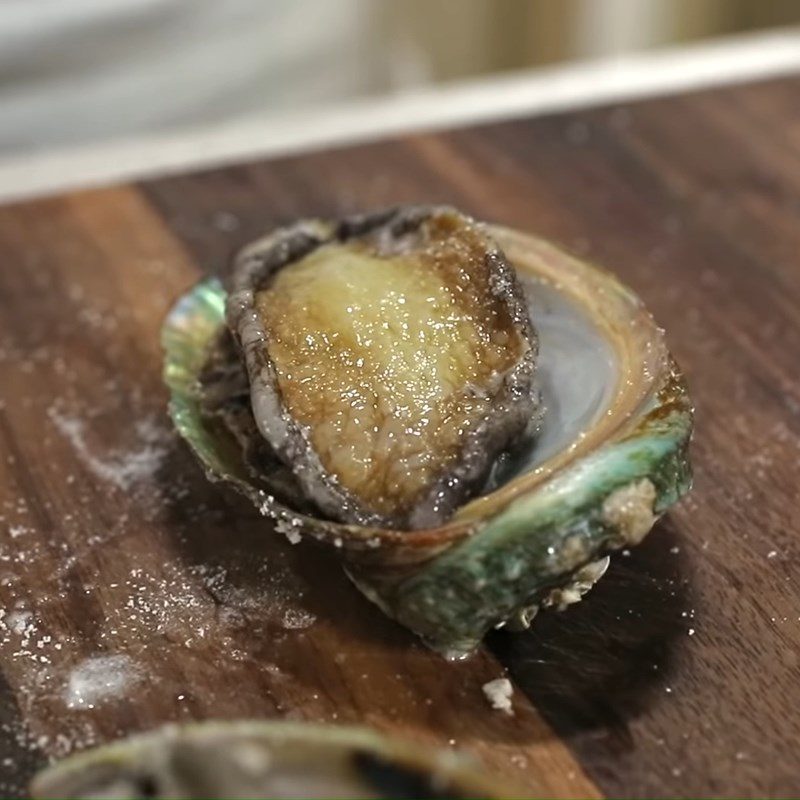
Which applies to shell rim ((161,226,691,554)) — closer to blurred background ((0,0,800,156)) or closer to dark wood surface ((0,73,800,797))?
dark wood surface ((0,73,800,797))

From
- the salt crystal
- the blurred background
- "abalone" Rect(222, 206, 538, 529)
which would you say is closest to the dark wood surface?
the salt crystal

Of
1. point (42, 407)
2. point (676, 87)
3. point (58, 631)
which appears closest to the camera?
point (58, 631)

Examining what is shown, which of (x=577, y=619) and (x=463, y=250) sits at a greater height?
(x=463, y=250)

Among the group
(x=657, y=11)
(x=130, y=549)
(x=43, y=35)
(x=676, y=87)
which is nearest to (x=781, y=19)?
(x=657, y=11)

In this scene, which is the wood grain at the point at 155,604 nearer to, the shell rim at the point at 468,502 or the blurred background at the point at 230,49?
the shell rim at the point at 468,502

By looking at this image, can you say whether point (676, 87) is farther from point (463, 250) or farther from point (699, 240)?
point (463, 250)

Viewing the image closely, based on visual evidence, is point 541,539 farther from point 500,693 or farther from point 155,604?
point 155,604

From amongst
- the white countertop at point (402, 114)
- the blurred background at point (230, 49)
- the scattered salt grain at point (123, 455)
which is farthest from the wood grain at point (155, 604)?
the blurred background at point (230, 49)
